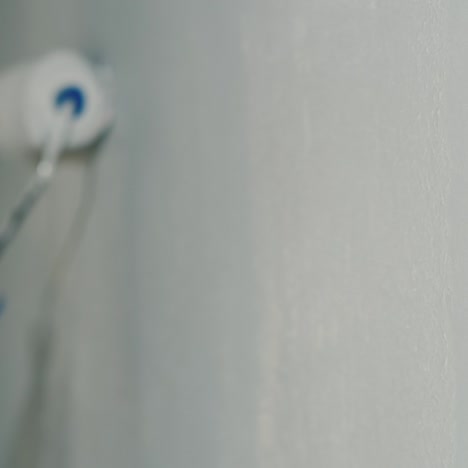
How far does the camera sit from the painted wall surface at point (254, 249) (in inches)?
11.4

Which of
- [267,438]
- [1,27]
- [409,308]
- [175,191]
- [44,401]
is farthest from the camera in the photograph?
[1,27]

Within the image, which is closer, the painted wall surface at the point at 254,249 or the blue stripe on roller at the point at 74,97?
the painted wall surface at the point at 254,249

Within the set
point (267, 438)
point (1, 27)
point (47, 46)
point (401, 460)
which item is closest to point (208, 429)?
point (267, 438)

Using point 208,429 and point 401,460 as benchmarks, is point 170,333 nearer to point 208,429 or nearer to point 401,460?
point 208,429

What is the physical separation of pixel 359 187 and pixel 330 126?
0.04 meters

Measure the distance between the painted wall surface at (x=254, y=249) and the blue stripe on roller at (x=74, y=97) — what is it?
3 centimetres

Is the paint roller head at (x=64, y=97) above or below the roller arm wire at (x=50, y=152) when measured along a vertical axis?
above

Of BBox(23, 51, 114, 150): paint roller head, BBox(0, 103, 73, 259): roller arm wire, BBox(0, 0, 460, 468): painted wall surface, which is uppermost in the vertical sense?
BBox(23, 51, 114, 150): paint roller head

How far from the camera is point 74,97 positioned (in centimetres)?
60

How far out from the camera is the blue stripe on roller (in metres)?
0.60

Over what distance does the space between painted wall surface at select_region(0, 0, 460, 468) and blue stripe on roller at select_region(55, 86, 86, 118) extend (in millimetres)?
32

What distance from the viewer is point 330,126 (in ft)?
1.16

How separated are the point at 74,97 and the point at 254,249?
0.80ft

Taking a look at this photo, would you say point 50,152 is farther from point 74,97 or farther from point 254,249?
point 254,249
